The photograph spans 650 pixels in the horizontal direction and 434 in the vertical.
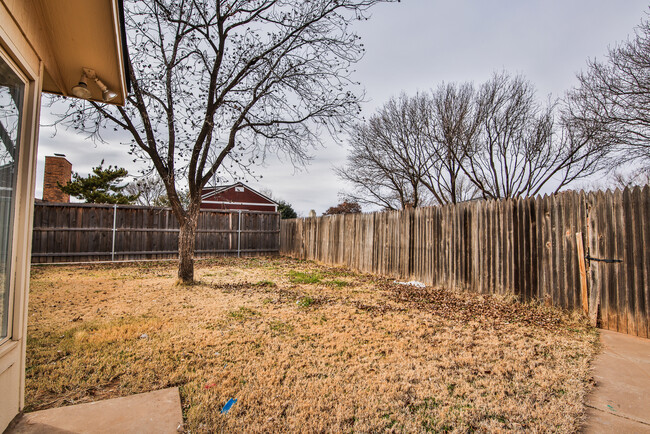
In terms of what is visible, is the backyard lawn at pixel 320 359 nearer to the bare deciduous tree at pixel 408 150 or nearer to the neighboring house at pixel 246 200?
the bare deciduous tree at pixel 408 150

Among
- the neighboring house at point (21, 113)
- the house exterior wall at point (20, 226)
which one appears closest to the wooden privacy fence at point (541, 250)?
the neighboring house at point (21, 113)

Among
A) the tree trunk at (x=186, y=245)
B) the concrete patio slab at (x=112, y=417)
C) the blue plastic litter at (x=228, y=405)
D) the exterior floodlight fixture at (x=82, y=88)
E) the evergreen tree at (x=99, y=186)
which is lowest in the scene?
the blue plastic litter at (x=228, y=405)

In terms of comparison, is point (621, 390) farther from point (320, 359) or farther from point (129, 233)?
point (129, 233)

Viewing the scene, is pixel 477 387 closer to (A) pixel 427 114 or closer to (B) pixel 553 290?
(B) pixel 553 290

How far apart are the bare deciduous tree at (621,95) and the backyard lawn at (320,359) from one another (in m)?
6.54

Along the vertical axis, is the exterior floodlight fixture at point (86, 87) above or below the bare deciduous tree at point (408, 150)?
below

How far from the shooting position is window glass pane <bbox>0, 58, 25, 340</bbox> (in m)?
1.75

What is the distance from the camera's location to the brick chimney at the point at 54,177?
14000 mm

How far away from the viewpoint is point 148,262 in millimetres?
11117

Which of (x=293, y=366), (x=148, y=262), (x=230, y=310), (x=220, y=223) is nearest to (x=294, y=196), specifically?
(x=220, y=223)

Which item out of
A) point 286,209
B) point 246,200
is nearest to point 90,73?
point 246,200

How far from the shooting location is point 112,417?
6.48 feet

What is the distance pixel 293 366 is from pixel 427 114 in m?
13.9

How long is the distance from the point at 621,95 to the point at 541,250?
6.00 meters
